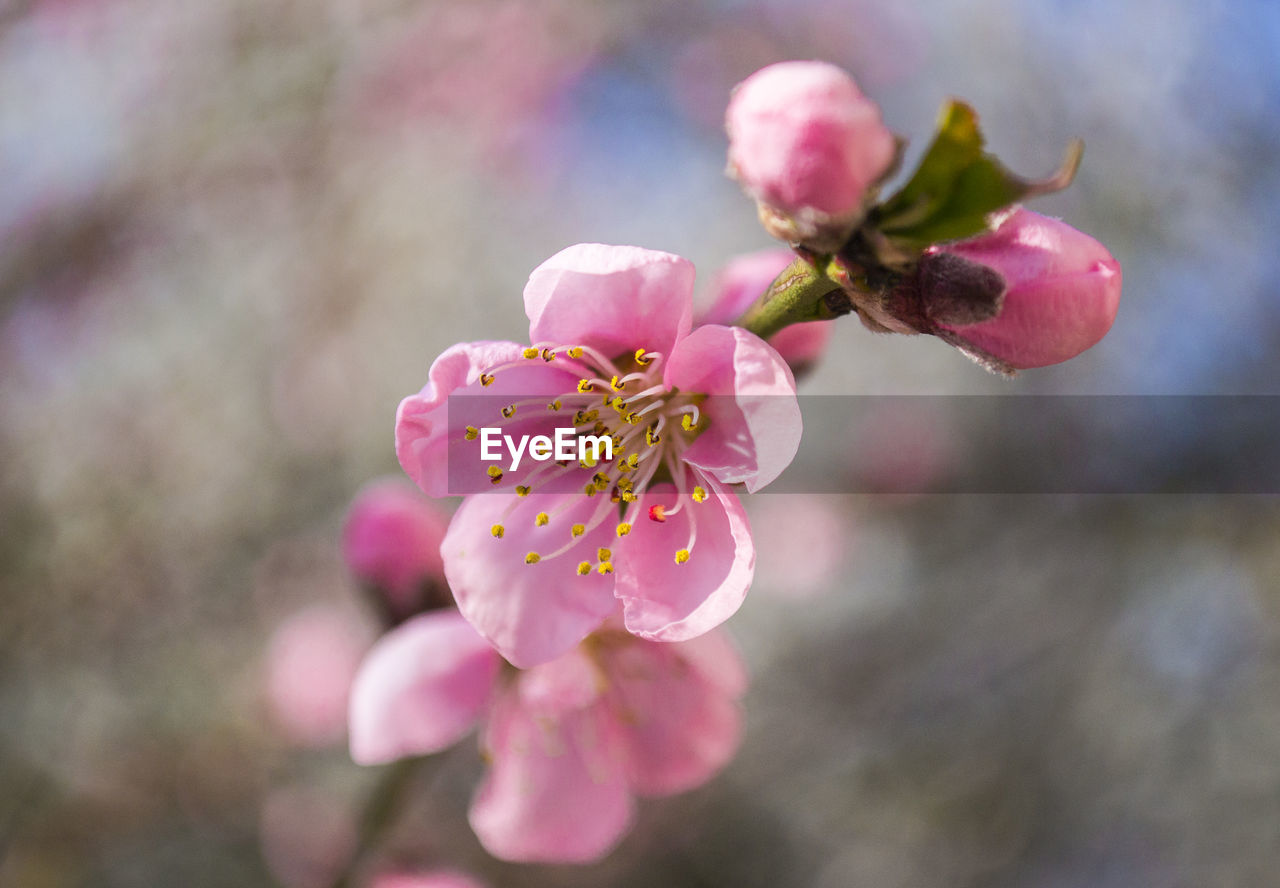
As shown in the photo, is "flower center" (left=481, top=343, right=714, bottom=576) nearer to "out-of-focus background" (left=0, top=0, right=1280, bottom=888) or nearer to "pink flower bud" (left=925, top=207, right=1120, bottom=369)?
"pink flower bud" (left=925, top=207, right=1120, bottom=369)

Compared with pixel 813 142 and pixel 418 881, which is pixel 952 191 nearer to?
pixel 813 142

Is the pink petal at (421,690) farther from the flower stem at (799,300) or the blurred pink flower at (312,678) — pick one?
the blurred pink flower at (312,678)

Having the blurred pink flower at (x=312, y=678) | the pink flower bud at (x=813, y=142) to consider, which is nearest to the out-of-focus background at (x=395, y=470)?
the blurred pink flower at (x=312, y=678)

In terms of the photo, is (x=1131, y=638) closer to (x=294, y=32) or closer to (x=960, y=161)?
A: (x=960, y=161)

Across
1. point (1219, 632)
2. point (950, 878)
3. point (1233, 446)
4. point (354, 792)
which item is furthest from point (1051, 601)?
point (354, 792)

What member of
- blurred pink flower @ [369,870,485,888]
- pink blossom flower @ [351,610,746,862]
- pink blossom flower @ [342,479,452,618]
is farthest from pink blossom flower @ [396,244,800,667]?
blurred pink flower @ [369,870,485,888]
